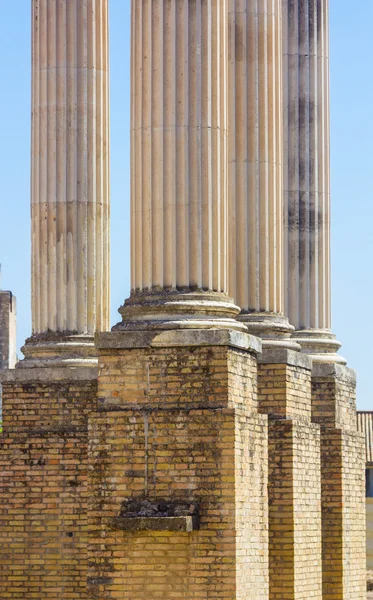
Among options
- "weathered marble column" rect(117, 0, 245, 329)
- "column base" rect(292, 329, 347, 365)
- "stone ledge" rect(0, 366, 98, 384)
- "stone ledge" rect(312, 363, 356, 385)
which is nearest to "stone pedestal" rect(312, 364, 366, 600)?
"stone ledge" rect(312, 363, 356, 385)

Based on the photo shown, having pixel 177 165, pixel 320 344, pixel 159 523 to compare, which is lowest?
pixel 159 523

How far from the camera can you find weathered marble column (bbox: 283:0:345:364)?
24.0 m

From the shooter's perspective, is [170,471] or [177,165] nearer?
[170,471]

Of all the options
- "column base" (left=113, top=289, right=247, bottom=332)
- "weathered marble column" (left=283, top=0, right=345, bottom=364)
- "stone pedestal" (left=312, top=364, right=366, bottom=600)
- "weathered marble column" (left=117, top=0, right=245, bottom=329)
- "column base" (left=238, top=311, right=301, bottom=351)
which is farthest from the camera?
"weathered marble column" (left=283, top=0, right=345, bottom=364)

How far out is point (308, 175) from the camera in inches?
957

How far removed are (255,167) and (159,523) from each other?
18.2 ft

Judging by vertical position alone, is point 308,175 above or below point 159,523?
above

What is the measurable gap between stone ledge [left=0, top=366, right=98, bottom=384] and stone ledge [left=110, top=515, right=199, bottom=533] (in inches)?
160

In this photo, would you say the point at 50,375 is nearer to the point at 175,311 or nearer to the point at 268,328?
the point at 268,328

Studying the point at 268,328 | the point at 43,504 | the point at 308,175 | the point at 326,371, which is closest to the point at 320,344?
the point at 326,371

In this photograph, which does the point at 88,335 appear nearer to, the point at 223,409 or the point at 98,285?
the point at 98,285

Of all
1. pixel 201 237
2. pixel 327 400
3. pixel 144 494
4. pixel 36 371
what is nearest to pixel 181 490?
pixel 144 494

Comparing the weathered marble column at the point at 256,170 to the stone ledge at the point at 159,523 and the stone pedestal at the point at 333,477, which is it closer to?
the stone pedestal at the point at 333,477

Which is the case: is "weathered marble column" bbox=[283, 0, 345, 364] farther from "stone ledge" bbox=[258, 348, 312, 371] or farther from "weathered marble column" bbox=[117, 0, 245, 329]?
"weathered marble column" bbox=[117, 0, 245, 329]
